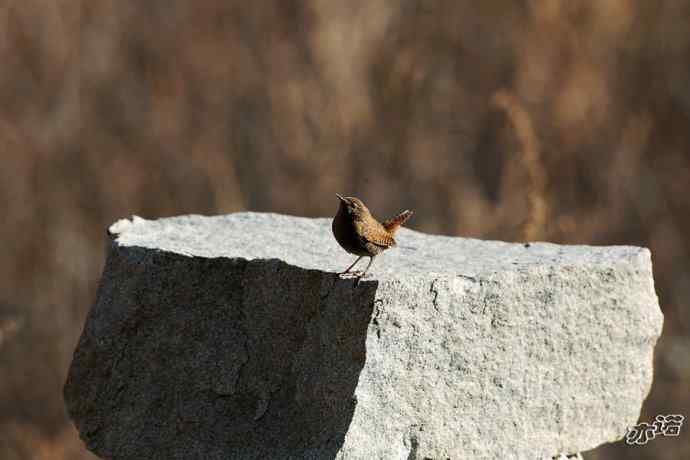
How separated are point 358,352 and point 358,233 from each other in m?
0.32

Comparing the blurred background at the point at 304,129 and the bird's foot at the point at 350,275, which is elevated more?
the blurred background at the point at 304,129

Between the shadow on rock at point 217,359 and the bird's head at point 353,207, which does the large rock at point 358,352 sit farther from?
the bird's head at point 353,207

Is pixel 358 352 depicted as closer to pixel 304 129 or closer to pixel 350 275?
pixel 350 275

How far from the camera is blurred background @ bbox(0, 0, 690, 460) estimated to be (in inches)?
207

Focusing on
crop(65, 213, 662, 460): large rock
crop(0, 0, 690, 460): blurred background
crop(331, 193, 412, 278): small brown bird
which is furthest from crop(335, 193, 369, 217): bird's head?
crop(0, 0, 690, 460): blurred background

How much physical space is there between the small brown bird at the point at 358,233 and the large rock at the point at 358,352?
2.6 inches

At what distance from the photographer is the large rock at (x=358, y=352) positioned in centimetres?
264

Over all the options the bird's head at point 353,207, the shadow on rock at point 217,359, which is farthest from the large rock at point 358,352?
the bird's head at point 353,207

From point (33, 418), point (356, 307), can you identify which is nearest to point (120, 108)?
point (33, 418)

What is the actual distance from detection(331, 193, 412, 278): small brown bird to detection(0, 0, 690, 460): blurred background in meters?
2.38

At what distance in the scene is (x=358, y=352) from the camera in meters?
2.60

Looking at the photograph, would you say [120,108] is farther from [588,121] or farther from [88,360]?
[88,360]

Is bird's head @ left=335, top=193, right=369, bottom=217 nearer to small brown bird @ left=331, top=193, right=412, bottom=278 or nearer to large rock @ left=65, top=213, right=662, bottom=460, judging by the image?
small brown bird @ left=331, top=193, right=412, bottom=278

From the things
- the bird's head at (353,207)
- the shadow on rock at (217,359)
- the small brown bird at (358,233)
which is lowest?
the shadow on rock at (217,359)
